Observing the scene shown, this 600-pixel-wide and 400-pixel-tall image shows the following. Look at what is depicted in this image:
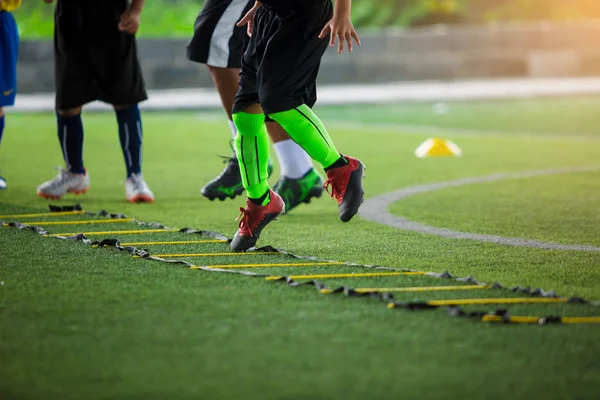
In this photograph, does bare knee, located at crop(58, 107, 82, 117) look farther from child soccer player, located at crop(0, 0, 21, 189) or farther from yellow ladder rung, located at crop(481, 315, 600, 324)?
yellow ladder rung, located at crop(481, 315, 600, 324)

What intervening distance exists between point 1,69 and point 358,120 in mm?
7924

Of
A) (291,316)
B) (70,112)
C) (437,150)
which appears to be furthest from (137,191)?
(437,150)

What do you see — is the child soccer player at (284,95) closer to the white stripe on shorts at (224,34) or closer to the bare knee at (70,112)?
the white stripe on shorts at (224,34)

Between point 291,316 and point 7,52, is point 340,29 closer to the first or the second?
point 291,316

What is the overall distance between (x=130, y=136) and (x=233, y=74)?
3.20 feet

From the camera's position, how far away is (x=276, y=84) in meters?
5.02

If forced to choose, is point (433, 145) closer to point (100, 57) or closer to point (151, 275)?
point (100, 57)

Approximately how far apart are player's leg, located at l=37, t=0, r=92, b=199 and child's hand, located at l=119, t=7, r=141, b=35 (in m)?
0.27

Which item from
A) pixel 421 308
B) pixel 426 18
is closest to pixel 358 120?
pixel 421 308

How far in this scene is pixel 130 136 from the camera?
739cm

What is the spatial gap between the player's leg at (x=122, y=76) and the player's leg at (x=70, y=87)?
9cm

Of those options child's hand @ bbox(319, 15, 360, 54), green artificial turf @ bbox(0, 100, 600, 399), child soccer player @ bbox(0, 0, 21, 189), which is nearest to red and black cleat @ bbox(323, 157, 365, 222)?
green artificial turf @ bbox(0, 100, 600, 399)

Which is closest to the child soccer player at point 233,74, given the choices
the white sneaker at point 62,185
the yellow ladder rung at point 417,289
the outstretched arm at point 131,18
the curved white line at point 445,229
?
the curved white line at point 445,229

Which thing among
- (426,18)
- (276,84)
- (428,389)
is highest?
(426,18)
